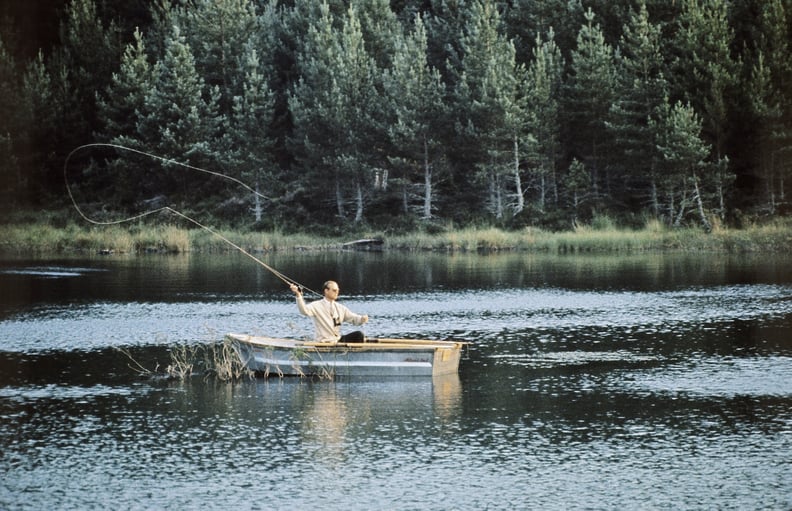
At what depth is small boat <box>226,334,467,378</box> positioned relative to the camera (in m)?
21.7

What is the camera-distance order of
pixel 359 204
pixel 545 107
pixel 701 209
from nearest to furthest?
pixel 701 209 → pixel 545 107 → pixel 359 204

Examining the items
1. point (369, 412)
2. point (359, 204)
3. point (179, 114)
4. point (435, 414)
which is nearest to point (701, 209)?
point (359, 204)

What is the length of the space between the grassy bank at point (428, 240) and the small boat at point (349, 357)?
1686 inches

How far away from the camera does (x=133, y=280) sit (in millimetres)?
47469

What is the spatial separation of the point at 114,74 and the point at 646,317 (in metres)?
56.0

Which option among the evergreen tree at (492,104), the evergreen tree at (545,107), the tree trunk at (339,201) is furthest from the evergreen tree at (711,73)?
the tree trunk at (339,201)

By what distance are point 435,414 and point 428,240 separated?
52.3 m

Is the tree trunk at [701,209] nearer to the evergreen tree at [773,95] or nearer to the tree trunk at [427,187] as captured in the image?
the evergreen tree at [773,95]

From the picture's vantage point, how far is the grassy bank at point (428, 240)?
62.6 m

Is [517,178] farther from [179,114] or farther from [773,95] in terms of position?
[179,114]

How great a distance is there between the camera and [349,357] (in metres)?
22.0

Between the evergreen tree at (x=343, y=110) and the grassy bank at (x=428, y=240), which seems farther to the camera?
the evergreen tree at (x=343, y=110)

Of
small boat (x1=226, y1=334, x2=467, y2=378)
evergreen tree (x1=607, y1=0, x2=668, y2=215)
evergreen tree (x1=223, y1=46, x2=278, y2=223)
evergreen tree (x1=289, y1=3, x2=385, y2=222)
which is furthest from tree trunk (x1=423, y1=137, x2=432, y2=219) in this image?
small boat (x1=226, y1=334, x2=467, y2=378)

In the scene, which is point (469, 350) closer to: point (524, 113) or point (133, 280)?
point (133, 280)
